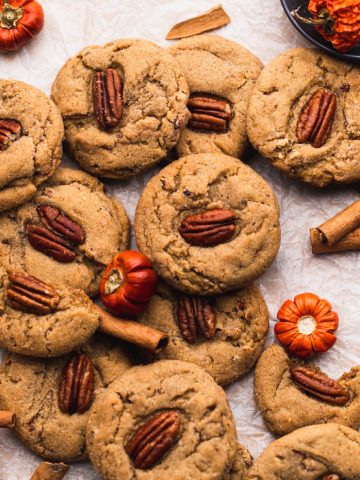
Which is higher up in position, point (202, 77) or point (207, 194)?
point (202, 77)

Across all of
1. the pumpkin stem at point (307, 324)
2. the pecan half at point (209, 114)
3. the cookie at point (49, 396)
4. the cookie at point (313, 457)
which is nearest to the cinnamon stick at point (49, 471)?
the cookie at point (49, 396)

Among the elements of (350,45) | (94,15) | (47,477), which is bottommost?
(47,477)

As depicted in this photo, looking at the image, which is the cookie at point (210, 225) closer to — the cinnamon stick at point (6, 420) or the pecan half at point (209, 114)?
the pecan half at point (209, 114)

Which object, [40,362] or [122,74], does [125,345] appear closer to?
[40,362]

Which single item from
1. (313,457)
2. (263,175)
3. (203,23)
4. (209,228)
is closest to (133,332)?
(209,228)

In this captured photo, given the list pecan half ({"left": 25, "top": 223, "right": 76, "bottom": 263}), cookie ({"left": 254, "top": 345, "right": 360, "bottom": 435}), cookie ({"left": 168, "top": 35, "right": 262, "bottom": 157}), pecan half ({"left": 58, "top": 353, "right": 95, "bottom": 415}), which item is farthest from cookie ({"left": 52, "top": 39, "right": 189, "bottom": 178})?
cookie ({"left": 254, "top": 345, "right": 360, "bottom": 435})

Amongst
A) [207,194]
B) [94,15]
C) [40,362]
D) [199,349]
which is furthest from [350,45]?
[40,362]

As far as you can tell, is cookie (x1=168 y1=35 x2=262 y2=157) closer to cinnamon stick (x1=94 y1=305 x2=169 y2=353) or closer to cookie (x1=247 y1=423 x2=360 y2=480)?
cinnamon stick (x1=94 y1=305 x2=169 y2=353)
